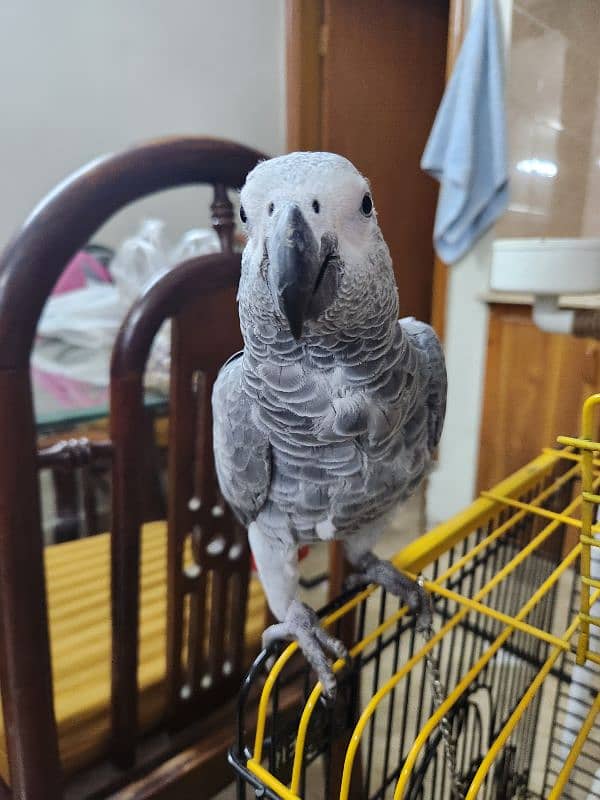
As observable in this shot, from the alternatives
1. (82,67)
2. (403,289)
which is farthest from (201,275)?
(82,67)

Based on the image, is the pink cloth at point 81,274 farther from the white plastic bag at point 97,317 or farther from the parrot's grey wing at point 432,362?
the parrot's grey wing at point 432,362

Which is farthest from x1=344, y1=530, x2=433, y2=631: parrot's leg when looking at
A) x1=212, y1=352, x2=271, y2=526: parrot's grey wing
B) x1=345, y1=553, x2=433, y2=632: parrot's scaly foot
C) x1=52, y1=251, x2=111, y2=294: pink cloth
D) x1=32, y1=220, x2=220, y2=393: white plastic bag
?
x1=52, y1=251, x2=111, y2=294: pink cloth

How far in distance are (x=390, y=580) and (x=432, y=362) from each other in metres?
0.26

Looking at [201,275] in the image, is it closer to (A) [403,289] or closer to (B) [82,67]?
(A) [403,289]

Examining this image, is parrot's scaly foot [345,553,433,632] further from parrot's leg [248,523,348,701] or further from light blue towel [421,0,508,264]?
light blue towel [421,0,508,264]

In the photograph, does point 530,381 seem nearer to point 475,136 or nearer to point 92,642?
point 475,136

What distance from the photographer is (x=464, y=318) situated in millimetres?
507

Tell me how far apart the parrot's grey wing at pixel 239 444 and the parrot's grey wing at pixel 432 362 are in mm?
148

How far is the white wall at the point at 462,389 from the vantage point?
476mm

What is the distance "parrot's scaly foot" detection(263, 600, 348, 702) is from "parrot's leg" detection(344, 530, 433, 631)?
0.24 ft

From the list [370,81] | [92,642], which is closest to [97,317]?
[92,642]

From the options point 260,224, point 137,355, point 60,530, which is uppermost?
point 260,224

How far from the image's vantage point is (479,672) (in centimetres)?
48

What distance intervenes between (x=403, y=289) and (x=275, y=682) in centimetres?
37
